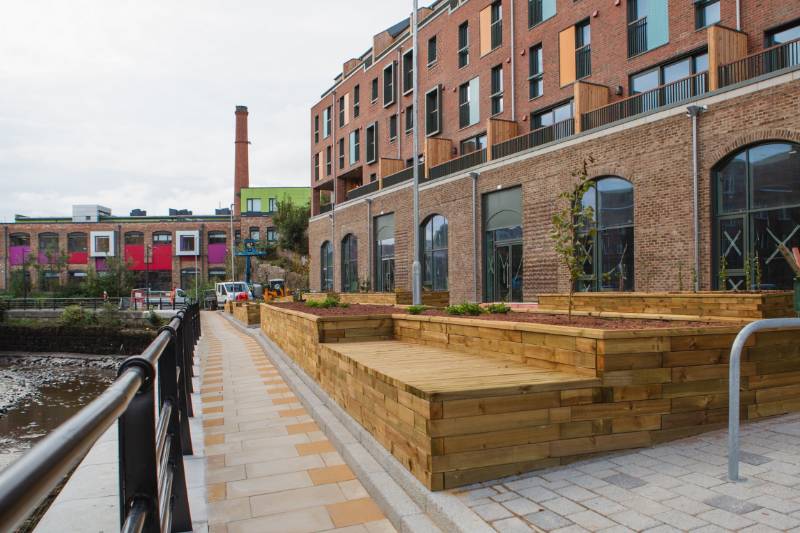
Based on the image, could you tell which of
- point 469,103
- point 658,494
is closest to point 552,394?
point 658,494

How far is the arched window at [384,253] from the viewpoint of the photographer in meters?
29.9

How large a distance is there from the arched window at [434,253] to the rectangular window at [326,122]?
1759 centimetres

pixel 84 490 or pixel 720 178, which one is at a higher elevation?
pixel 720 178

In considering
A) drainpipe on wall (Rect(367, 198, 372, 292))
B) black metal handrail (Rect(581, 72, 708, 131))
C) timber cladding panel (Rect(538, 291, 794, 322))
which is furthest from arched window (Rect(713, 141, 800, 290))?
drainpipe on wall (Rect(367, 198, 372, 292))

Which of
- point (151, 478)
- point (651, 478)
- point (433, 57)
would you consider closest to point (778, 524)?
point (651, 478)

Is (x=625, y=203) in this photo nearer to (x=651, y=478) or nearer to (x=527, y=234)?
(x=527, y=234)

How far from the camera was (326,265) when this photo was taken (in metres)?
39.6

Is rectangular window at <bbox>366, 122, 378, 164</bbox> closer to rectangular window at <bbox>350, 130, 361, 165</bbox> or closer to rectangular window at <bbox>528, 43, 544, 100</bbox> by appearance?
rectangular window at <bbox>350, 130, 361, 165</bbox>

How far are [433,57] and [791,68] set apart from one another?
18.9 meters

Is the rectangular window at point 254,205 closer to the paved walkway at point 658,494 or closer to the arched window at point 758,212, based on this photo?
the arched window at point 758,212

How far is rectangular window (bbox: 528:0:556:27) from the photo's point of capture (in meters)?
21.4

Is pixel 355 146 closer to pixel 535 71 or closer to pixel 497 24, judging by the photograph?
pixel 497 24

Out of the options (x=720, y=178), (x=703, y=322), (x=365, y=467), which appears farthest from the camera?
(x=720, y=178)

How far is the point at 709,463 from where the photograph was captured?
374 centimetres
